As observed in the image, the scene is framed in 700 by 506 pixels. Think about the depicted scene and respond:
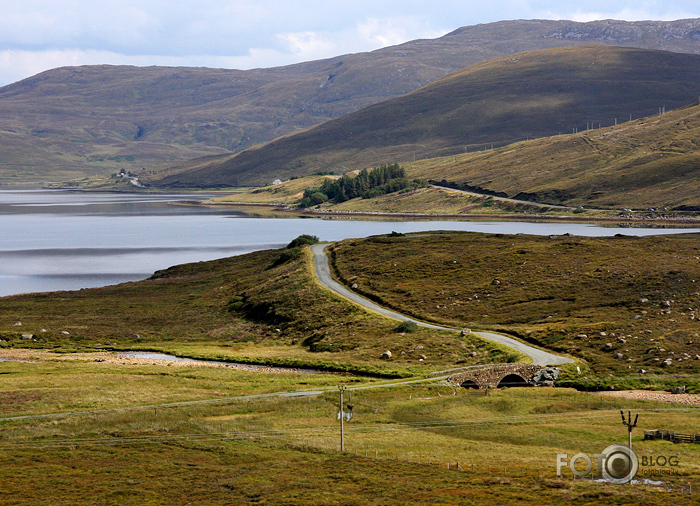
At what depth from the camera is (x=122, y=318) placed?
96.8 m

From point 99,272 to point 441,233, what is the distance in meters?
69.2

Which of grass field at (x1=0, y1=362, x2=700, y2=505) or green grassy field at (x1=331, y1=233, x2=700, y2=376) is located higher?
green grassy field at (x1=331, y1=233, x2=700, y2=376)

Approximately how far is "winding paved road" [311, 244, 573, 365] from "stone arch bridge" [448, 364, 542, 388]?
3.46 m

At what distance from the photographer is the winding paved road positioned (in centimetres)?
6344

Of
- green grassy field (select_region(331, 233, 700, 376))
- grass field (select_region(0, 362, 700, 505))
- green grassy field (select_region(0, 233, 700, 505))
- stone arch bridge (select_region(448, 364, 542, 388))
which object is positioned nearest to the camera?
grass field (select_region(0, 362, 700, 505))

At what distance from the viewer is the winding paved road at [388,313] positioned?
6344 centimetres

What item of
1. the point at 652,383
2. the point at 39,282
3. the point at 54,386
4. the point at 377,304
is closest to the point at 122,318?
the point at 377,304

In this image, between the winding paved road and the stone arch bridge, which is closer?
the stone arch bridge

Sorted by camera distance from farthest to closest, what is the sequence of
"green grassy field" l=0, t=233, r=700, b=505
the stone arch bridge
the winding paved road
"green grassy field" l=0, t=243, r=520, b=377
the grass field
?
1. "green grassy field" l=0, t=243, r=520, b=377
2. the winding paved road
3. the stone arch bridge
4. "green grassy field" l=0, t=233, r=700, b=505
5. the grass field

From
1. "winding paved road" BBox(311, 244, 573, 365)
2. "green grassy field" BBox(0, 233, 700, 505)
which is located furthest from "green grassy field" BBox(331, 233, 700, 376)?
"winding paved road" BBox(311, 244, 573, 365)

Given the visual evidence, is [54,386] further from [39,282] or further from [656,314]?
[39,282]
